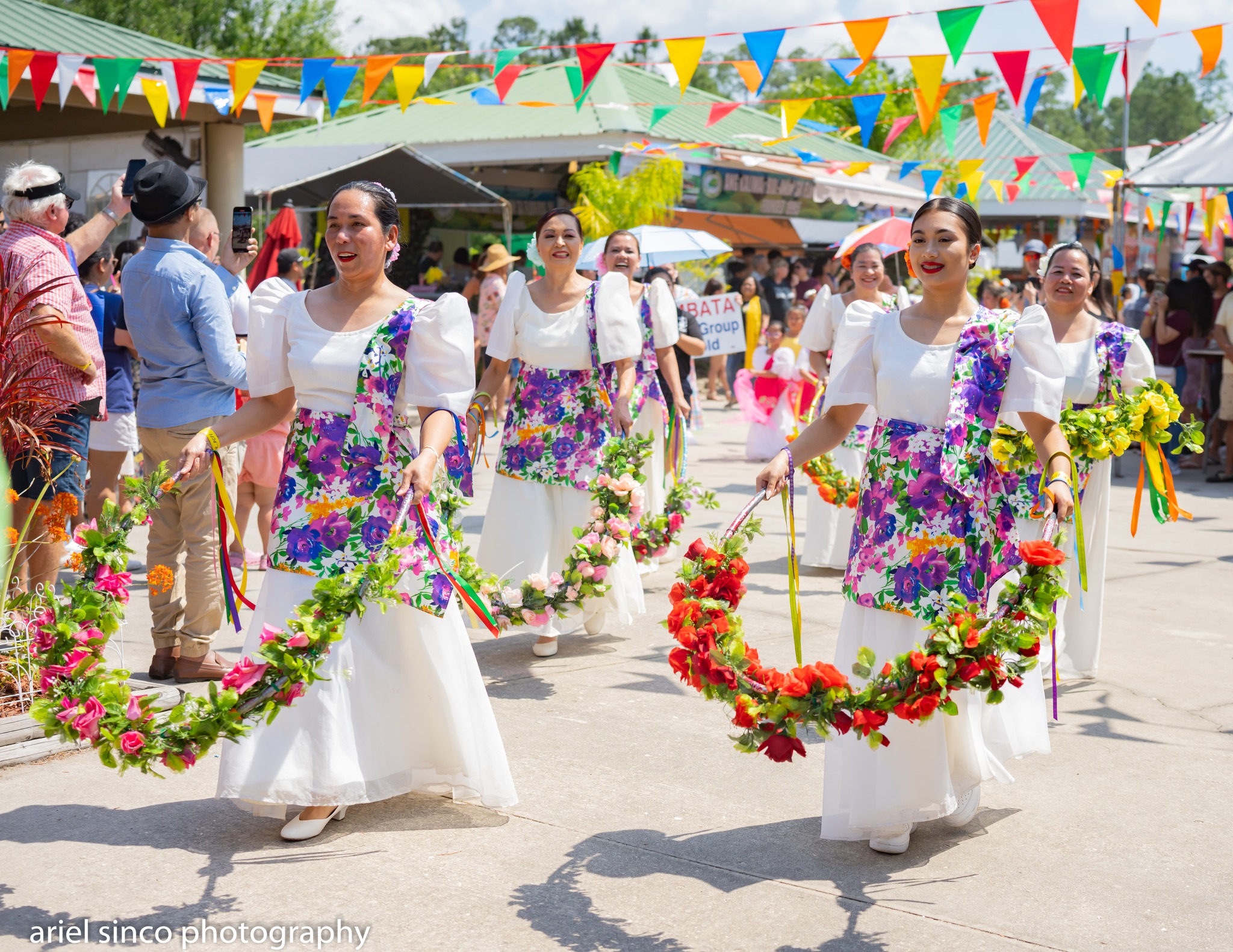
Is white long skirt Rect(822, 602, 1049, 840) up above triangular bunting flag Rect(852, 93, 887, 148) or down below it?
below

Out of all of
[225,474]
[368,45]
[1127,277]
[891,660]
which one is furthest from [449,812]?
[368,45]

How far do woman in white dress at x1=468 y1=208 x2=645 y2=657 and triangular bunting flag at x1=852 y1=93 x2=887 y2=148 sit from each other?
5.64 metres

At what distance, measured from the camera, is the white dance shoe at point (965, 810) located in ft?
13.1

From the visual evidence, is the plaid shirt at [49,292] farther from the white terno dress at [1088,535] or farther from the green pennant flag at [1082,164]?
the green pennant flag at [1082,164]

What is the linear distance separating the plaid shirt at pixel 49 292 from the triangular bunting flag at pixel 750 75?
5793 millimetres

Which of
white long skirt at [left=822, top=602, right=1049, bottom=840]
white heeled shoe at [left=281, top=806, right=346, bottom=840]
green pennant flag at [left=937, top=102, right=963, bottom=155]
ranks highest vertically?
green pennant flag at [left=937, top=102, right=963, bottom=155]

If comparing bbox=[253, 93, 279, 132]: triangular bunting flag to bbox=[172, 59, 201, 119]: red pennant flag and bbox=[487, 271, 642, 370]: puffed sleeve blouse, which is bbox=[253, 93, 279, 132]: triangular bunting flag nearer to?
bbox=[172, 59, 201, 119]: red pennant flag

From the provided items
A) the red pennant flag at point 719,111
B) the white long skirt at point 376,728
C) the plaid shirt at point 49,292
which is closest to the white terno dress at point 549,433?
the plaid shirt at point 49,292

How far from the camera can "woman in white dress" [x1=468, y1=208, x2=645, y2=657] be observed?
→ 6.12 m

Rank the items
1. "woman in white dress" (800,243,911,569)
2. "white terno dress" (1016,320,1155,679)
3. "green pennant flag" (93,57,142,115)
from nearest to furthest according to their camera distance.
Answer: "white terno dress" (1016,320,1155,679) < "woman in white dress" (800,243,911,569) < "green pennant flag" (93,57,142,115)

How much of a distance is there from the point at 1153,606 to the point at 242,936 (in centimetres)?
576

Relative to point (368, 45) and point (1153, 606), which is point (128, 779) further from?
point (368, 45)

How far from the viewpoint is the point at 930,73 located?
916 centimetres

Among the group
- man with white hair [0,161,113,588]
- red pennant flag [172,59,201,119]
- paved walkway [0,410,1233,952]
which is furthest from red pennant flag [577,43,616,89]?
paved walkway [0,410,1233,952]
